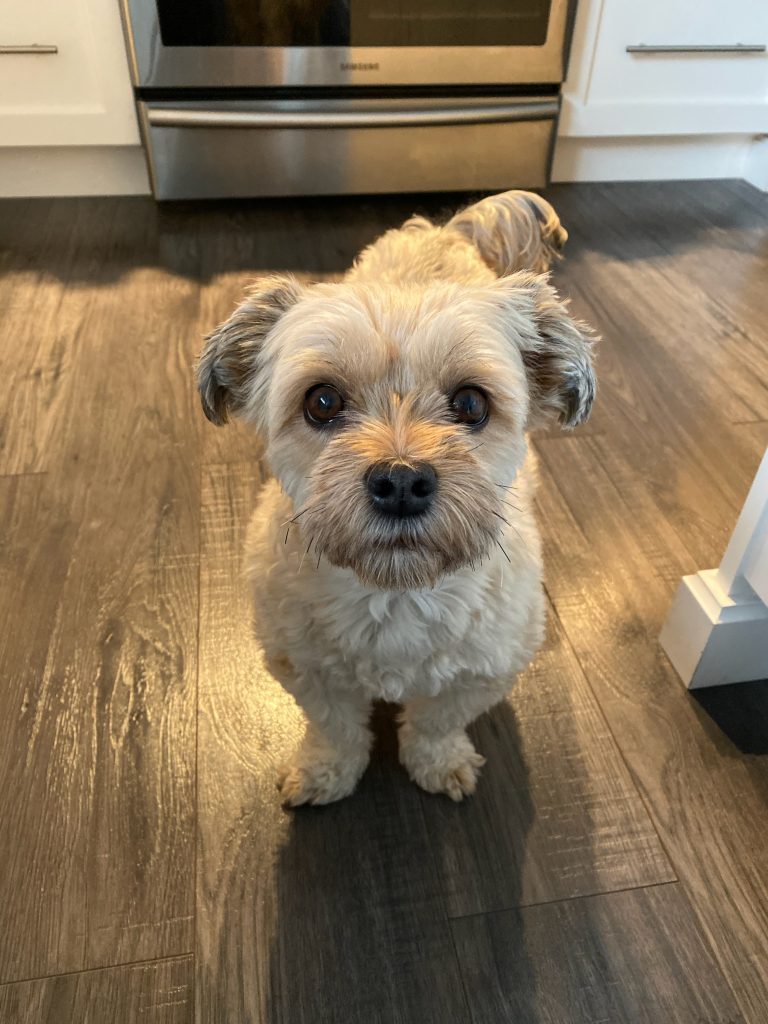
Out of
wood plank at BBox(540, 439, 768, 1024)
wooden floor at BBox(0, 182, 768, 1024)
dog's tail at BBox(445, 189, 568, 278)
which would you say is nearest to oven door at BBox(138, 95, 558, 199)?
wooden floor at BBox(0, 182, 768, 1024)

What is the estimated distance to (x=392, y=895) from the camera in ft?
3.35

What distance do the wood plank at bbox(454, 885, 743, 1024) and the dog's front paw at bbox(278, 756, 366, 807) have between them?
0.24m

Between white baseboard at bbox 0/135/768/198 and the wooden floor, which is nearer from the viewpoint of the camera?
the wooden floor

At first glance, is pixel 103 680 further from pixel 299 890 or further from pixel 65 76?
pixel 65 76

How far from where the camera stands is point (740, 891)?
1032 millimetres

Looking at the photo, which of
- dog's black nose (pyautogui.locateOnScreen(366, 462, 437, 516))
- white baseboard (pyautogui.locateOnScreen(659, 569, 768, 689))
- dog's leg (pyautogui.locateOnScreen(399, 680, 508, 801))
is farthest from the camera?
white baseboard (pyautogui.locateOnScreen(659, 569, 768, 689))

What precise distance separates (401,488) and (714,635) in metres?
0.75

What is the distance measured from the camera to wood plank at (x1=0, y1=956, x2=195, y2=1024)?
35.7 inches

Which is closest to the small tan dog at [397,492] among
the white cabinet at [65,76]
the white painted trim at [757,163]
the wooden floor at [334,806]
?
the wooden floor at [334,806]

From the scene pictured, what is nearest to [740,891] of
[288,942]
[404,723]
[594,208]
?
[404,723]

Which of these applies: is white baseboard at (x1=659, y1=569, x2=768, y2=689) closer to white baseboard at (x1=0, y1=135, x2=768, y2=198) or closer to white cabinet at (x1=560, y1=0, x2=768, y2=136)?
white cabinet at (x1=560, y1=0, x2=768, y2=136)

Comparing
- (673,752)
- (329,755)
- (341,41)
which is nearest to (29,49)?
(341,41)

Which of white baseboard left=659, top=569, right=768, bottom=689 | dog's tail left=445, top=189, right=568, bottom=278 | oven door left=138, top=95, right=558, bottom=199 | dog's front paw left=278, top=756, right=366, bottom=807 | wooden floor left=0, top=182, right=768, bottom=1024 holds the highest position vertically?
dog's tail left=445, top=189, right=568, bottom=278

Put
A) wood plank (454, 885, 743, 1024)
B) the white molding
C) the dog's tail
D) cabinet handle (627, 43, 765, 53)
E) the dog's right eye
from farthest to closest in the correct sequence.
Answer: the white molding
cabinet handle (627, 43, 765, 53)
the dog's tail
wood plank (454, 885, 743, 1024)
the dog's right eye
